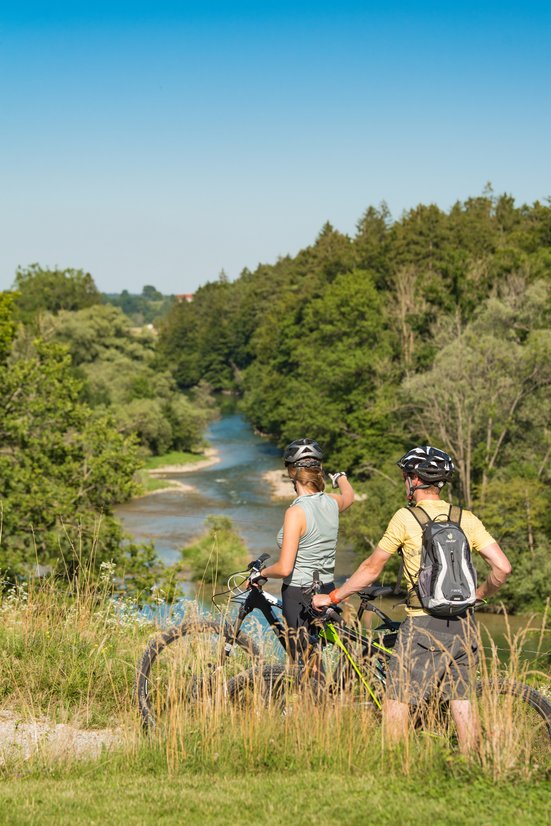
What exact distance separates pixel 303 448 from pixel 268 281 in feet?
349

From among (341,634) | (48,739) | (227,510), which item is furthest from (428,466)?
(227,510)

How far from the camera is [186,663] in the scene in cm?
580

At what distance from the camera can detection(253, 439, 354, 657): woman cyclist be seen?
5547mm

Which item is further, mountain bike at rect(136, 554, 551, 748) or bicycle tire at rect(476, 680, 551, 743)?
mountain bike at rect(136, 554, 551, 748)

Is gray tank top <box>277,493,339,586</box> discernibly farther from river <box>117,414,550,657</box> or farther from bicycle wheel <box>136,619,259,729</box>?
river <box>117,414,550,657</box>

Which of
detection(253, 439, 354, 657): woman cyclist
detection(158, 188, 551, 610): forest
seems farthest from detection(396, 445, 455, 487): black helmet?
detection(158, 188, 551, 610): forest

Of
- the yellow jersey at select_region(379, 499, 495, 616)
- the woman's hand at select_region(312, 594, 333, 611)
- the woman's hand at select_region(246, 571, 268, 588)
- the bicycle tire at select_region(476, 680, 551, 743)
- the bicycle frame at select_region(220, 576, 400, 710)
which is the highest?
the yellow jersey at select_region(379, 499, 495, 616)

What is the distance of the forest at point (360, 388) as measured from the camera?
22594 mm

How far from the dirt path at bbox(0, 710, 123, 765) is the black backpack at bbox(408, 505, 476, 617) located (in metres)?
1.98

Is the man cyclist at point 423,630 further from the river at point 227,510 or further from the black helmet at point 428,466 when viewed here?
the river at point 227,510

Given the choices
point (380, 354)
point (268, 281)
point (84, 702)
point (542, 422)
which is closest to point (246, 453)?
point (380, 354)

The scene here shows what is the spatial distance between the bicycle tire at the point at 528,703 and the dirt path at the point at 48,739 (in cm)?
216

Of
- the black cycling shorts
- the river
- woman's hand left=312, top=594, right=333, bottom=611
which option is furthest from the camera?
the river

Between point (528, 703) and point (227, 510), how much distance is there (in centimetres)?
4348
